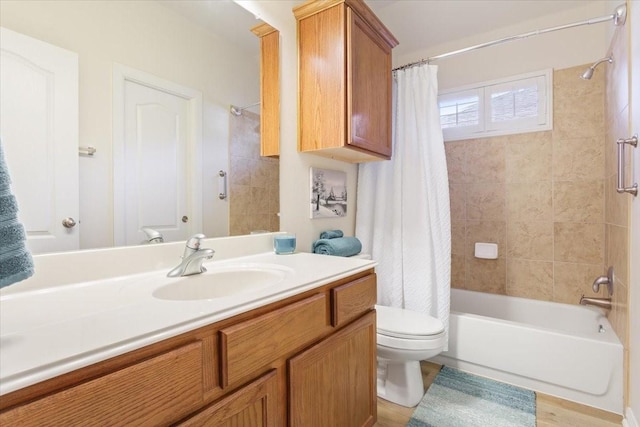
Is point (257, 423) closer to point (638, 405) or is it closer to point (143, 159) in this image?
point (143, 159)

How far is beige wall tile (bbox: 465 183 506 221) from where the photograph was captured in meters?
2.40

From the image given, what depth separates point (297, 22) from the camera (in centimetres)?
168

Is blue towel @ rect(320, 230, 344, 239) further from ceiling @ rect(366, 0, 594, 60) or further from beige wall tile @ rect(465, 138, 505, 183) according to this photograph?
ceiling @ rect(366, 0, 594, 60)

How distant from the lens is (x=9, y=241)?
1.68 ft

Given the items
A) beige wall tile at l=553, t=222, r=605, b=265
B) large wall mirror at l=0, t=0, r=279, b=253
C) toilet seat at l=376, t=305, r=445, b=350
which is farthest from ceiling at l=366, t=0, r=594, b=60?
→ toilet seat at l=376, t=305, r=445, b=350

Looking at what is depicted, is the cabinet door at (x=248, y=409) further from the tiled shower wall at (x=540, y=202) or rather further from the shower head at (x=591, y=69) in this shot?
the shower head at (x=591, y=69)

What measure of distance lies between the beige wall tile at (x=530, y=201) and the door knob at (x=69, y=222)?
2.66 meters

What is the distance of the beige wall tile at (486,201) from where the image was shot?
2.40 m

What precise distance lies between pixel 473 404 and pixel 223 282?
4.88ft

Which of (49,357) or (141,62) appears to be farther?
(141,62)

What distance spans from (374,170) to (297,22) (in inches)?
41.6

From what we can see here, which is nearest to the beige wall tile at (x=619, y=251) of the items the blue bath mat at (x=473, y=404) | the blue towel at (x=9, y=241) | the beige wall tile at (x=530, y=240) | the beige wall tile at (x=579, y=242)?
the beige wall tile at (x=579, y=242)

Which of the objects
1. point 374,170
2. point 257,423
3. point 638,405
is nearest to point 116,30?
point 257,423

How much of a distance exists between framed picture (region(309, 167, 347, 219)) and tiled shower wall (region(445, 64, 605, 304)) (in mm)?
1111
